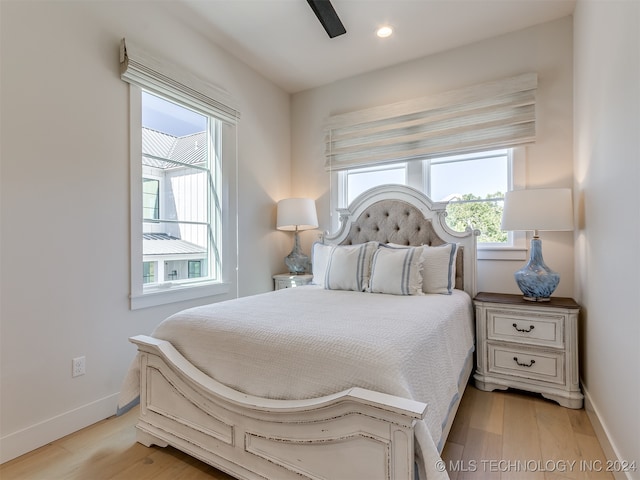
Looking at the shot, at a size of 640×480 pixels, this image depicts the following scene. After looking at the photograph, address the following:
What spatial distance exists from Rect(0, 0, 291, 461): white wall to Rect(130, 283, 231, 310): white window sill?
0.19 ft

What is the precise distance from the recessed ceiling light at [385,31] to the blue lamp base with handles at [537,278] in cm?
197

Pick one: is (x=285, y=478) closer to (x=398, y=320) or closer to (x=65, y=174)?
(x=398, y=320)

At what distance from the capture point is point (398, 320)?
1.51 metres

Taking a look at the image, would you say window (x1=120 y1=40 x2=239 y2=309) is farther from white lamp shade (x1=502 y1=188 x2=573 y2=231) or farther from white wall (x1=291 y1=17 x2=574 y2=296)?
white lamp shade (x1=502 y1=188 x2=573 y2=231)

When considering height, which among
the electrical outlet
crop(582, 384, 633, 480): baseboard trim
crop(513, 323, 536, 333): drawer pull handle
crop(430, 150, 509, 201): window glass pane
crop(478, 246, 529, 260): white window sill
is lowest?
crop(582, 384, 633, 480): baseboard trim

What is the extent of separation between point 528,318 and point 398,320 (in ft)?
4.17

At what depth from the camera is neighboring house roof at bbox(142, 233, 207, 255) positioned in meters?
2.37

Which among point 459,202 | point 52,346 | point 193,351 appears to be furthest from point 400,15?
point 52,346

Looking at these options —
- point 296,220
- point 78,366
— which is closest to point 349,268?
point 296,220

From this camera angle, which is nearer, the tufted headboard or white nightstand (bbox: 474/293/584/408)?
white nightstand (bbox: 474/293/584/408)

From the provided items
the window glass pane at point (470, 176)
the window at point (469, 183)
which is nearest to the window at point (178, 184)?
the window at point (469, 183)

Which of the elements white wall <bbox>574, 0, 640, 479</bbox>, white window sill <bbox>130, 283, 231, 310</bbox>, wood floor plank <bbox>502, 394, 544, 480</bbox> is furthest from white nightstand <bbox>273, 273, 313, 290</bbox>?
white wall <bbox>574, 0, 640, 479</bbox>

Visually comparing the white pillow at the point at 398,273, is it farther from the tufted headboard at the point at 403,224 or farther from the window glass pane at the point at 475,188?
the window glass pane at the point at 475,188

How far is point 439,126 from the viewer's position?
2934 mm
